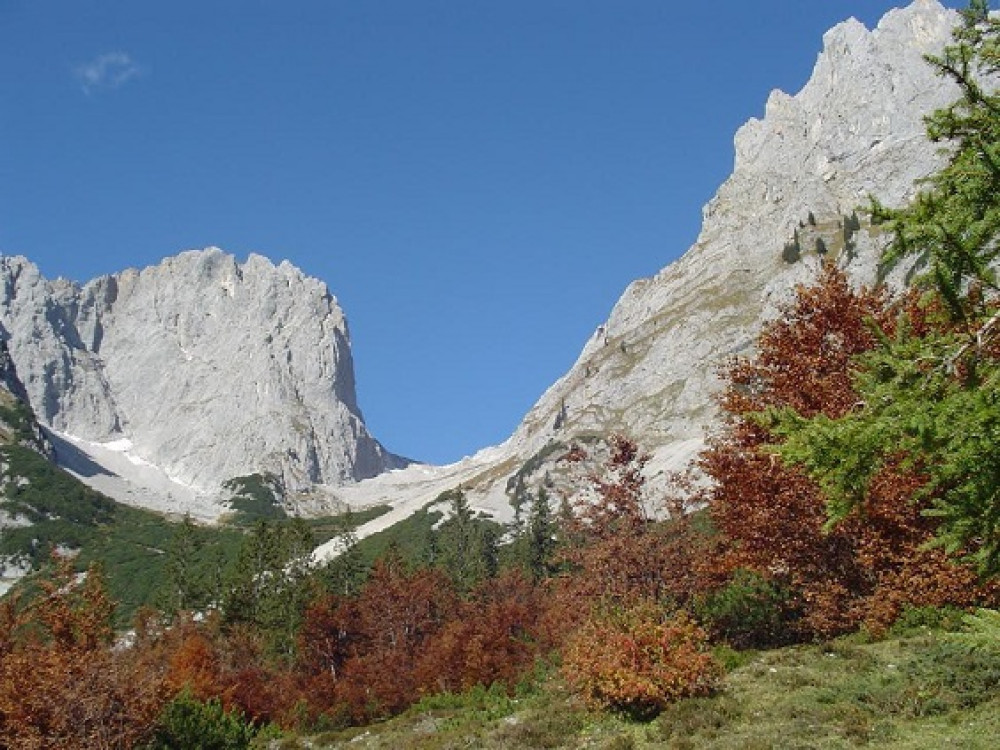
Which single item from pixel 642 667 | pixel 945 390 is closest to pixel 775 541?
pixel 642 667

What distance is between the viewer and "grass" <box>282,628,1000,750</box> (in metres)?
13.7

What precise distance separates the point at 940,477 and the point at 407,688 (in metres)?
48.0

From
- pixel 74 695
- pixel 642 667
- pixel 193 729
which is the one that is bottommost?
pixel 642 667

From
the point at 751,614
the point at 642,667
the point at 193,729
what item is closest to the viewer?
the point at 642,667

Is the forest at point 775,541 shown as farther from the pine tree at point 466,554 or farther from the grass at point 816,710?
the pine tree at point 466,554

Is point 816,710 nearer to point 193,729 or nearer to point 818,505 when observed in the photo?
point 818,505

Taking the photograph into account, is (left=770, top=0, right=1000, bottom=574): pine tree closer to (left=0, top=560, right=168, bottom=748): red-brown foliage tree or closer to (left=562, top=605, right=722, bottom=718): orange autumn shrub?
(left=562, top=605, right=722, bottom=718): orange autumn shrub

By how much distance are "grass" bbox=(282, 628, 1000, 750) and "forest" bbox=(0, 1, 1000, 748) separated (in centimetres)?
98

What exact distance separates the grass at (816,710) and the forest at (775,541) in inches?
38.5

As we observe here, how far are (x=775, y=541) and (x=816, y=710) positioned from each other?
7673 mm

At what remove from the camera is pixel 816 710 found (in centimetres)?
1539

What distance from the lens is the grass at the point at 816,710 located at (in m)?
13.7

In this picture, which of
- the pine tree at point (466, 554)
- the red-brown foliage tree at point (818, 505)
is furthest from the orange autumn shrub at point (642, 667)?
the pine tree at point (466, 554)

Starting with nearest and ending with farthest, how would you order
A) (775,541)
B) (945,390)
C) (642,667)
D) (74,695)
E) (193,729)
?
(945,390)
(642,667)
(74,695)
(193,729)
(775,541)
